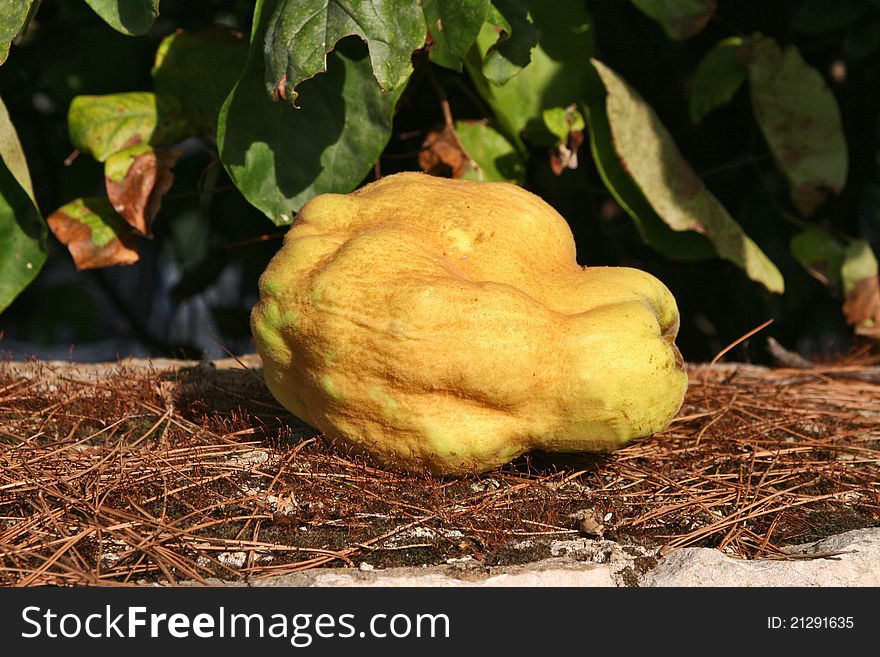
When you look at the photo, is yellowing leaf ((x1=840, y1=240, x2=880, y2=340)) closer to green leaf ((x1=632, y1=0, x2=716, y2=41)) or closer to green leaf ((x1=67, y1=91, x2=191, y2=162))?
green leaf ((x1=632, y1=0, x2=716, y2=41))

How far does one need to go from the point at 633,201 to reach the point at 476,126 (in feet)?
1.76

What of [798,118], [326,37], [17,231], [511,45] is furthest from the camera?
[798,118]

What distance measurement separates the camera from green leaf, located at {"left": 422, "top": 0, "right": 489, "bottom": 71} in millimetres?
2301

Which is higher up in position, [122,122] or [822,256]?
[122,122]

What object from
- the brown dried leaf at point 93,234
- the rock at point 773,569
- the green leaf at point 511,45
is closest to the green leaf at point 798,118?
the green leaf at point 511,45

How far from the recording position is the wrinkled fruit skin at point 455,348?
183 cm

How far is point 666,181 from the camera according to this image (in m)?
2.80

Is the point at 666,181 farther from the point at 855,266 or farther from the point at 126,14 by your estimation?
the point at 126,14

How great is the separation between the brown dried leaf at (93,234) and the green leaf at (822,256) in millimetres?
2161

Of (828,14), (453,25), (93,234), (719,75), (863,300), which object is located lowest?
(863,300)

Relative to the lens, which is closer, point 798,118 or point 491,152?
point 491,152

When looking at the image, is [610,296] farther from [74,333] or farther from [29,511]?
[74,333]

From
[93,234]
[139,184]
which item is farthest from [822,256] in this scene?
[93,234]
